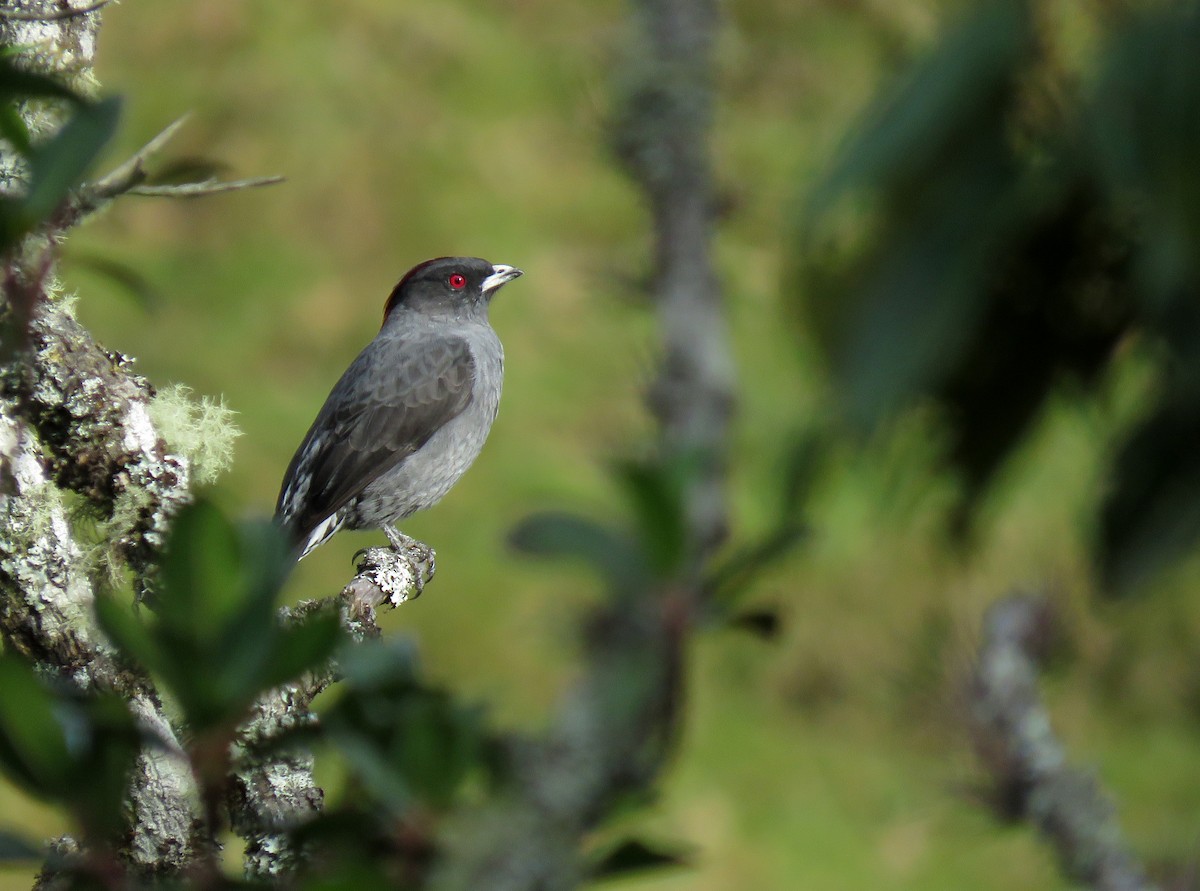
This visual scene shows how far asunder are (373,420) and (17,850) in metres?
4.54

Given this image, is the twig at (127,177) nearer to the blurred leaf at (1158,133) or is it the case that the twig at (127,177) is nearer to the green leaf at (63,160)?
the green leaf at (63,160)

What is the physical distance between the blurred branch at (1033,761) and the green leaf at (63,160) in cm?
194

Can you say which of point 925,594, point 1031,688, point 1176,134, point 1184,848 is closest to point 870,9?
point 1031,688

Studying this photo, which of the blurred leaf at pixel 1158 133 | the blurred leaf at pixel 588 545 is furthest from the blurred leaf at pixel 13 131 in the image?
the blurred leaf at pixel 1158 133

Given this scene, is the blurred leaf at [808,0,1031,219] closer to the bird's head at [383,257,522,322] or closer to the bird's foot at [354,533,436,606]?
the bird's foot at [354,533,436,606]

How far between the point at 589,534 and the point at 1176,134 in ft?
1.98

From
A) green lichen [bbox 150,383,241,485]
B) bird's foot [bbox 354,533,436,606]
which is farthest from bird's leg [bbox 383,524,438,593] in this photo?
green lichen [bbox 150,383,241,485]

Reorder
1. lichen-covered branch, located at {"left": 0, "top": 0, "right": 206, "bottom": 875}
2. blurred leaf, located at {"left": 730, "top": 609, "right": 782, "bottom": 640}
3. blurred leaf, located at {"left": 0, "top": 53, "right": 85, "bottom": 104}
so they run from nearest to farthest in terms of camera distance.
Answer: blurred leaf, located at {"left": 730, "top": 609, "right": 782, "bottom": 640}
blurred leaf, located at {"left": 0, "top": 53, "right": 85, "bottom": 104}
lichen-covered branch, located at {"left": 0, "top": 0, "right": 206, "bottom": 875}

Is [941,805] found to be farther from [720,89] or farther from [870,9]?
[720,89]

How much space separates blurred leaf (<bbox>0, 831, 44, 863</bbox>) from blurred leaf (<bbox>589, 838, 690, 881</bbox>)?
0.61 metres

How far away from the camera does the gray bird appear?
18.5 ft

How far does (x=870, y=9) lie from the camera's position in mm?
2604

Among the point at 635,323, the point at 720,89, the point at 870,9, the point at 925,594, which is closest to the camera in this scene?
the point at 720,89

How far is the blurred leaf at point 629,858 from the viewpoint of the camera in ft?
4.23
